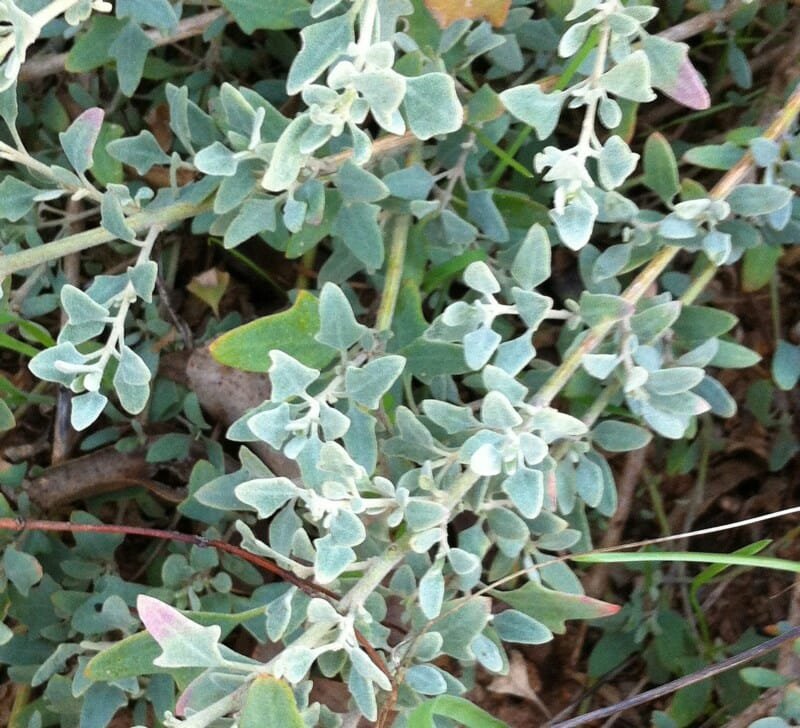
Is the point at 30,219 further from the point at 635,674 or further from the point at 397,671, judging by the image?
the point at 635,674

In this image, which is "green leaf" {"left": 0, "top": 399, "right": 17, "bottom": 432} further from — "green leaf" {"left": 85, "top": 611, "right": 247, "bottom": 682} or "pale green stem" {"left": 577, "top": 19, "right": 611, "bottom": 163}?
"pale green stem" {"left": 577, "top": 19, "right": 611, "bottom": 163}

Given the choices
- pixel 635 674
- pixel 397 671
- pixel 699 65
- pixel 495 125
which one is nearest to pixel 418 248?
pixel 495 125

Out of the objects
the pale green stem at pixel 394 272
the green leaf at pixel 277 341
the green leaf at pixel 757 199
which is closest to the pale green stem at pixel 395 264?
the pale green stem at pixel 394 272

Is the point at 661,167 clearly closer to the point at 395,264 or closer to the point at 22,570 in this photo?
the point at 395,264

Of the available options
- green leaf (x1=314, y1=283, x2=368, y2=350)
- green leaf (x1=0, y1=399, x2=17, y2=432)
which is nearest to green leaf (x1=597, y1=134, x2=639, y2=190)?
green leaf (x1=314, y1=283, x2=368, y2=350)

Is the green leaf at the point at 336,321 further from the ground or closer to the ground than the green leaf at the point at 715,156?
further from the ground

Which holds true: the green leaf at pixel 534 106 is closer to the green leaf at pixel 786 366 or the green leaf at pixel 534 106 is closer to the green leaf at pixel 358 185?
the green leaf at pixel 358 185
